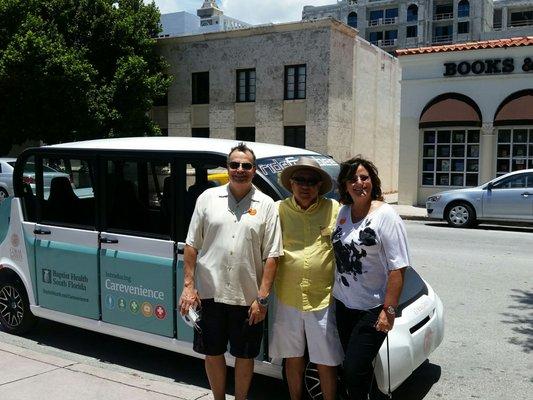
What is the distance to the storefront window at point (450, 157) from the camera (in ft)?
65.5

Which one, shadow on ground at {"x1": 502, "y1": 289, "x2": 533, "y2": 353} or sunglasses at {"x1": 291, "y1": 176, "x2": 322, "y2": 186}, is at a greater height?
sunglasses at {"x1": 291, "y1": 176, "x2": 322, "y2": 186}

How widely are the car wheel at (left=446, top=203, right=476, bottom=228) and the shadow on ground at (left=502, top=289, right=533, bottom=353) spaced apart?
7.39m

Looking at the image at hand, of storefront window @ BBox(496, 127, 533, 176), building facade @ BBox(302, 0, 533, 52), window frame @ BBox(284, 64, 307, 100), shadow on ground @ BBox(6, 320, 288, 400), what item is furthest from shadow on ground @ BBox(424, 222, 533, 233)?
building facade @ BBox(302, 0, 533, 52)

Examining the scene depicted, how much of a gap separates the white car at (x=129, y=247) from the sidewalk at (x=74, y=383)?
0.33 metres

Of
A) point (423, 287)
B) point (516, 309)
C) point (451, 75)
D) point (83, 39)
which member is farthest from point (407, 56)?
point (423, 287)

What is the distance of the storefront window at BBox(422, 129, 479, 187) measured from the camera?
20.0 metres

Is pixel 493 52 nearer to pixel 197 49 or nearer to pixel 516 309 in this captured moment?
pixel 197 49

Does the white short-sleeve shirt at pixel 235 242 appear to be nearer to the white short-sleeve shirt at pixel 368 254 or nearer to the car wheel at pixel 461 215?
the white short-sleeve shirt at pixel 368 254

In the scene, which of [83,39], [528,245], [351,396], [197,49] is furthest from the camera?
[197,49]

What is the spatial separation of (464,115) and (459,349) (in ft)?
Answer: 50.7

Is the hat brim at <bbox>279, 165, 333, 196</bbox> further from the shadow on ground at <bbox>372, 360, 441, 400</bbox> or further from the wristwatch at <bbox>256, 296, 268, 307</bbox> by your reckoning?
the shadow on ground at <bbox>372, 360, 441, 400</bbox>

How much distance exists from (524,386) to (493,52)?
16955 mm

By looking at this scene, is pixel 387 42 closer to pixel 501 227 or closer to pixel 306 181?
pixel 501 227

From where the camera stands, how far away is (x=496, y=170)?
1964 centimetres
